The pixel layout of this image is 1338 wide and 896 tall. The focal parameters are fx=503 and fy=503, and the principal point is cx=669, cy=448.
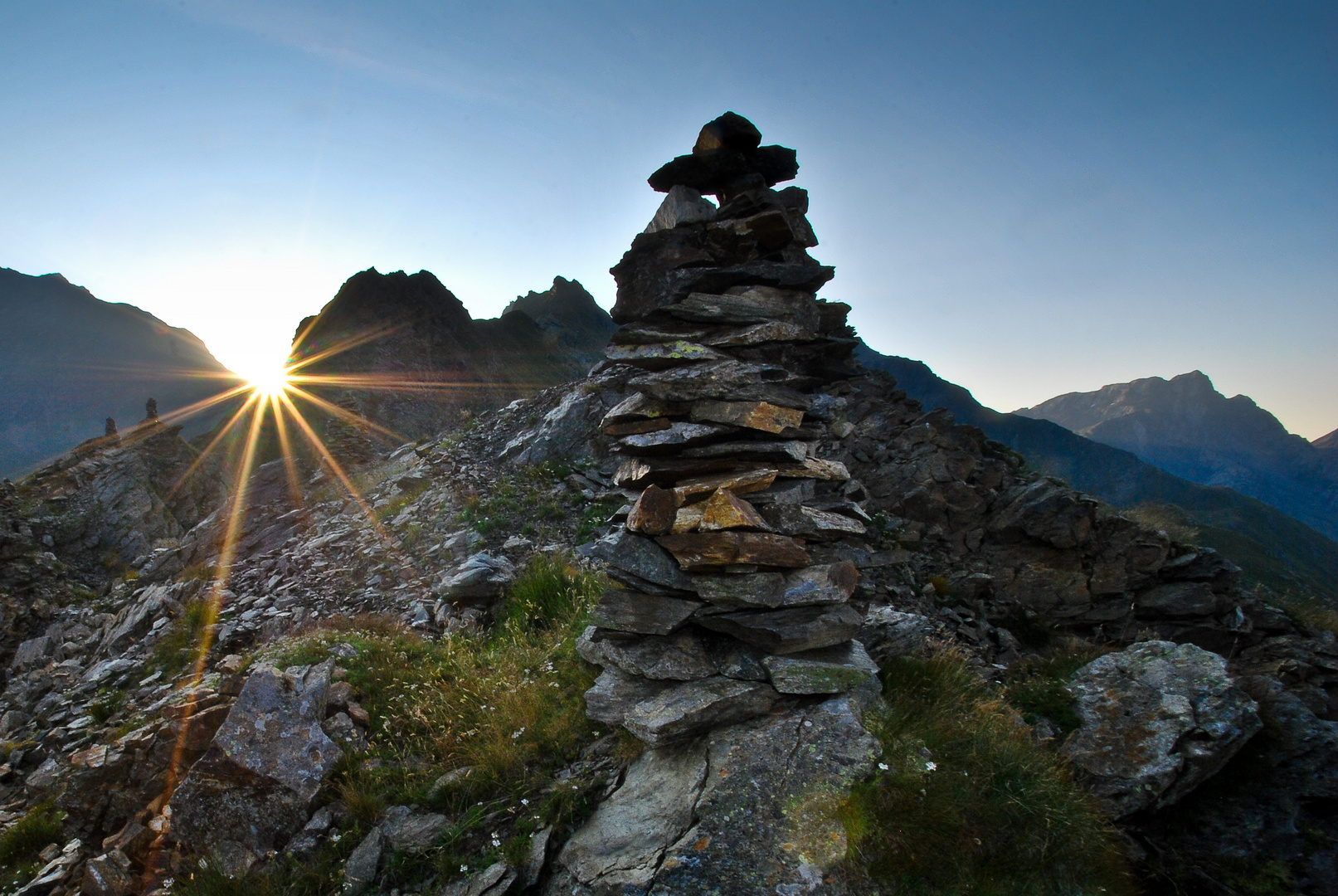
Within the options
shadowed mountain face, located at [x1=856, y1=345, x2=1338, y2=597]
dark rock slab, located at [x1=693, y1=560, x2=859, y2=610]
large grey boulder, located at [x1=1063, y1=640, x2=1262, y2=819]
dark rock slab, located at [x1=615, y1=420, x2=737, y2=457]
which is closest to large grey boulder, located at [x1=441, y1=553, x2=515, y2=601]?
dark rock slab, located at [x1=615, y1=420, x2=737, y2=457]

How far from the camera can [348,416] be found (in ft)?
59.4

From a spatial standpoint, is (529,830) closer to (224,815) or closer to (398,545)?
(224,815)

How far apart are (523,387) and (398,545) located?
2957cm

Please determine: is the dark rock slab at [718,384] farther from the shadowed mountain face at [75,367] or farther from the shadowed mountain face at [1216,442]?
the shadowed mountain face at [75,367]

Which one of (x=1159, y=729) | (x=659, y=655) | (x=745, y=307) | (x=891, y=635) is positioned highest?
(x=745, y=307)

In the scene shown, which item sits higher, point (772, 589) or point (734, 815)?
point (772, 589)

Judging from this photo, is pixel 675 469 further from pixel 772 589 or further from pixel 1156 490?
pixel 1156 490

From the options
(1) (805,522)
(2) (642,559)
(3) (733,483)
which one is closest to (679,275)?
(3) (733,483)

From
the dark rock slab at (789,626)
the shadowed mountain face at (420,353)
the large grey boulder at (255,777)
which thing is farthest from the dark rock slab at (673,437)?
the shadowed mountain face at (420,353)

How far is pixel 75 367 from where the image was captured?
52938mm

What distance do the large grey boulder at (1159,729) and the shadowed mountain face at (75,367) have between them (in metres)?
62.8

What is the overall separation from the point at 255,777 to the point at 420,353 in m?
38.6

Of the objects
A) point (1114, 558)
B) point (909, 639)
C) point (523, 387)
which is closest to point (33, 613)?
A: point (909, 639)

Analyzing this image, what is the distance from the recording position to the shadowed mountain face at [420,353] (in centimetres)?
3322
